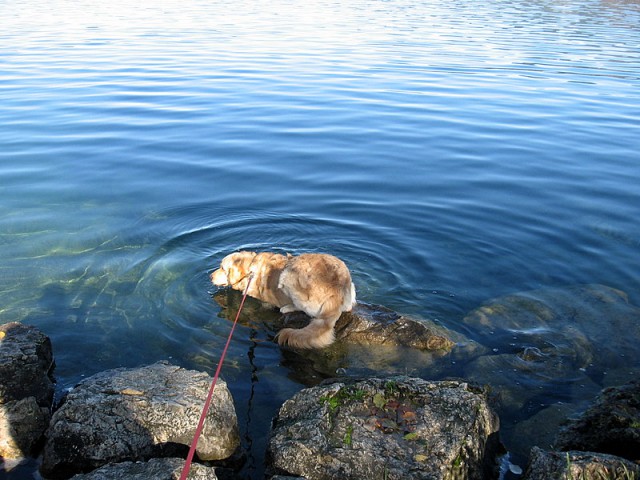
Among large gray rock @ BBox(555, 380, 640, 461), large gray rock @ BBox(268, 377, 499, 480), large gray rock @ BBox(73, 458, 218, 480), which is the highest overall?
large gray rock @ BBox(73, 458, 218, 480)

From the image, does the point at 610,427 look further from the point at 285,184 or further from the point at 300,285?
the point at 285,184

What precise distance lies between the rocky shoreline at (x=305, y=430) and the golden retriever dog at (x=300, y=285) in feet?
4.25

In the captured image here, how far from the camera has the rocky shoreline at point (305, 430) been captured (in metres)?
4.30

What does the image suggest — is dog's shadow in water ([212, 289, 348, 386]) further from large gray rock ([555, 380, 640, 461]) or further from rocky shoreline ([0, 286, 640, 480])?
large gray rock ([555, 380, 640, 461])

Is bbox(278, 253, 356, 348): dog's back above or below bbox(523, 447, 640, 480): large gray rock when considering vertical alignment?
below

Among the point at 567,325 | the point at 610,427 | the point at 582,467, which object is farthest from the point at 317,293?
the point at 582,467

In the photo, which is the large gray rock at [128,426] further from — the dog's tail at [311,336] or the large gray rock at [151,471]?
the dog's tail at [311,336]

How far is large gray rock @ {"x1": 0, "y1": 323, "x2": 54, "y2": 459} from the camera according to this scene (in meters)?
4.98

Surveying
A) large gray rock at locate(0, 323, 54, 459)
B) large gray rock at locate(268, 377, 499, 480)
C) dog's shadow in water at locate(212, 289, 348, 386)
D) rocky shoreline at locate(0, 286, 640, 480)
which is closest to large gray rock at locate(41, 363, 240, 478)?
rocky shoreline at locate(0, 286, 640, 480)

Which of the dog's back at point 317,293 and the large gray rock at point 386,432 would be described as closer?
the large gray rock at point 386,432

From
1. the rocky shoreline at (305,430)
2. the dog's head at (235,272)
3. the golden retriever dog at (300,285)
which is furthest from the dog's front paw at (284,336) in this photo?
the rocky shoreline at (305,430)

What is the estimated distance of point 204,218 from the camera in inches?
389

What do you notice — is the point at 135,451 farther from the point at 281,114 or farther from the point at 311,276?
the point at 281,114

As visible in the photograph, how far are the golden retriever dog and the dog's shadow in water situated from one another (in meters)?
0.11
